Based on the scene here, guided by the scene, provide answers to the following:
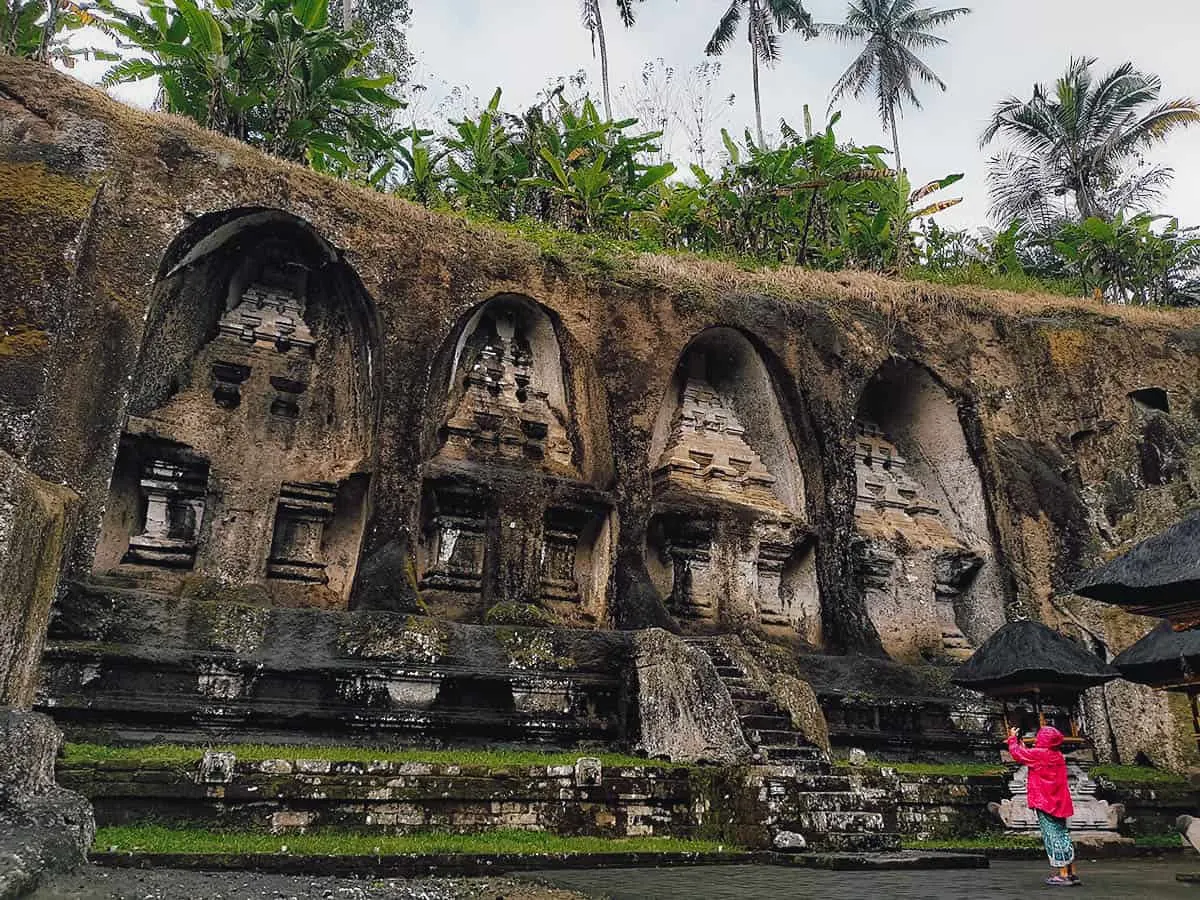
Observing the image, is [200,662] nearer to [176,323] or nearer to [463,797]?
[463,797]

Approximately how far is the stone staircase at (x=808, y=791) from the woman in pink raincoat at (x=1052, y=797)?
119 cm

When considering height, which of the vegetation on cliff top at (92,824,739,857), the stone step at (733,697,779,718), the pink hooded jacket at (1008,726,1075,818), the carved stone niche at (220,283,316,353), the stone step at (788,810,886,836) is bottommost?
the vegetation on cliff top at (92,824,739,857)

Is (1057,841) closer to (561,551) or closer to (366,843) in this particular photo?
(366,843)

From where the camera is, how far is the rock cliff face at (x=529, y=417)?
32.4 ft

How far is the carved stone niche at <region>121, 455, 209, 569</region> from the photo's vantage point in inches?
420

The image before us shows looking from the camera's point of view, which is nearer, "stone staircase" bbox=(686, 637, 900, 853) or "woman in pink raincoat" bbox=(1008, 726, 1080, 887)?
"woman in pink raincoat" bbox=(1008, 726, 1080, 887)

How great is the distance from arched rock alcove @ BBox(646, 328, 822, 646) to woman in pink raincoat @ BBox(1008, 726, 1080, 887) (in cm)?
583

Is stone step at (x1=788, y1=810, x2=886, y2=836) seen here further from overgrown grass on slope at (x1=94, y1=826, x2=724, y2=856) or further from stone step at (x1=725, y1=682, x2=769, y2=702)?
stone step at (x1=725, y1=682, x2=769, y2=702)

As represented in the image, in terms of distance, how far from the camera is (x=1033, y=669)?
989 cm

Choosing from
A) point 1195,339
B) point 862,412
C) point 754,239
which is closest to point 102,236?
point 862,412

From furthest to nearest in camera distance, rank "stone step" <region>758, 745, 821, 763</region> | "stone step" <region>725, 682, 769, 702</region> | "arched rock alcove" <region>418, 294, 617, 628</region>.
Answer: "arched rock alcove" <region>418, 294, 617, 628</region> → "stone step" <region>725, 682, 769, 702</region> → "stone step" <region>758, 745, 821, 763</region>

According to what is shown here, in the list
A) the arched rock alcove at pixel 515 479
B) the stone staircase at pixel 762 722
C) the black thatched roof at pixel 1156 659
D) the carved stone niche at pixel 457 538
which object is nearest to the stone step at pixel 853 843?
the stone staircase at pixel 762 722

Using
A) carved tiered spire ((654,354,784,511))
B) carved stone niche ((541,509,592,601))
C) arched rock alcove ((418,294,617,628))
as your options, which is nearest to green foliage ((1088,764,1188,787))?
carved tiered spire ((654,354,784,511))

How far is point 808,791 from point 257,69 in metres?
12.6
